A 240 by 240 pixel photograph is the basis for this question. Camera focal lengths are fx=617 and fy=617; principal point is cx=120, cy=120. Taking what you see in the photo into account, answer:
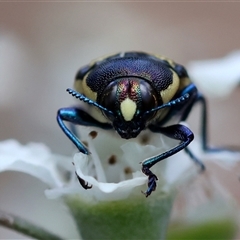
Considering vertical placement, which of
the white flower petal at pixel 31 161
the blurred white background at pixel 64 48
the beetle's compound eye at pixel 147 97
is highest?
the beetle's compound eye at pixel 147 97

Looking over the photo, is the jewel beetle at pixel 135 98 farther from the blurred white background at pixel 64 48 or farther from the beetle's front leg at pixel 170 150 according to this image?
the blurred white background at pixel 64 48

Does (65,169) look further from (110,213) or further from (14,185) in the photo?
(14,185)

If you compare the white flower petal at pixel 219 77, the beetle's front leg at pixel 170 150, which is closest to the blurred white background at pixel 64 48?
the white flower petal at pixel 219 77

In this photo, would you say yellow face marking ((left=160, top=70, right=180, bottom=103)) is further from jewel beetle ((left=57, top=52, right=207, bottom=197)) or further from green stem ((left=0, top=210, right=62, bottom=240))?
green stem ((left=0, top=210, right=62, bottom=240))

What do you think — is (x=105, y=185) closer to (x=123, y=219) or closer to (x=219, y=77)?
(x=123, y=219)

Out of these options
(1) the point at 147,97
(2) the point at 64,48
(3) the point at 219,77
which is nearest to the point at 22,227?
(1) the point at 147,97

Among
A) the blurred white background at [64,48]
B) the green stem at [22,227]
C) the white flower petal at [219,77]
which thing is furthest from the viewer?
the blurred white background at [64,48]
